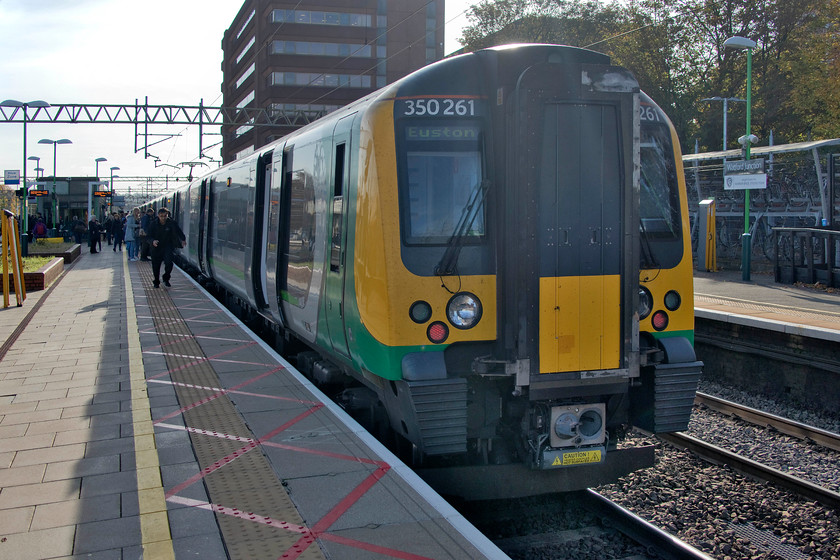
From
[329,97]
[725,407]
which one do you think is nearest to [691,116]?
[329,97]

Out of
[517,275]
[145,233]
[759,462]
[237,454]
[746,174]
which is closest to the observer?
[517,275]

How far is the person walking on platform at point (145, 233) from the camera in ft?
79.5

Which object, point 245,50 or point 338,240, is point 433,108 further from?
point 245,50

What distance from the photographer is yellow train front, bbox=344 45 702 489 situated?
512 cm

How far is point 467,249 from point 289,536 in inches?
84.7

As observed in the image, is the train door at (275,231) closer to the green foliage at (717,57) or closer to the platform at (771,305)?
the platform at (771,305)

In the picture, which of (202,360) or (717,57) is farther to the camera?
(717,57)

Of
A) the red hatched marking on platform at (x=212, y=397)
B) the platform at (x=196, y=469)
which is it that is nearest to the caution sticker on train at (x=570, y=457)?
the platform at (x=196, y=469)

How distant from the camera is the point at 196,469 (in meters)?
5.38

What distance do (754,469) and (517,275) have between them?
324 centimetres

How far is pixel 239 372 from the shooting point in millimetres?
8648

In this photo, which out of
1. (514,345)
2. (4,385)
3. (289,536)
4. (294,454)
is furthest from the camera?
(4,385)

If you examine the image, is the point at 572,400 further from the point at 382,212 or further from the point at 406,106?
the point at 406,106

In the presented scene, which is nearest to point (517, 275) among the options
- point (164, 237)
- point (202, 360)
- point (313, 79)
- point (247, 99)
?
point (202, 360)
